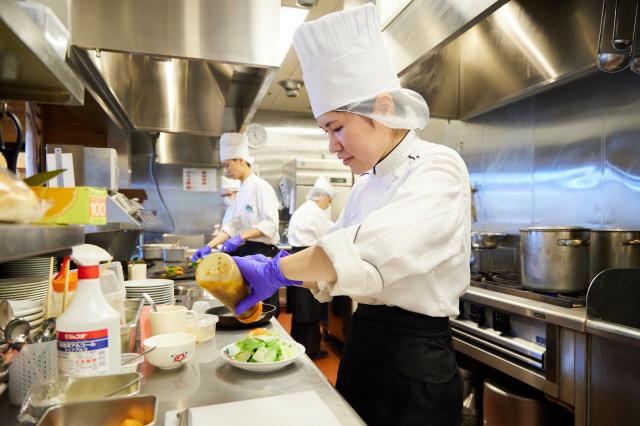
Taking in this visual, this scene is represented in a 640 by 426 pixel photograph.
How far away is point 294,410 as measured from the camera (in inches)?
38.3

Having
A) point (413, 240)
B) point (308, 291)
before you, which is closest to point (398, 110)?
point (413, 240)

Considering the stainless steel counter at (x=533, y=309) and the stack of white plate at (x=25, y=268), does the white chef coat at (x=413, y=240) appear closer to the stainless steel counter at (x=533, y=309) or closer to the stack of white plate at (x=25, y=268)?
the stainless steel counter at (x=533, y=309)

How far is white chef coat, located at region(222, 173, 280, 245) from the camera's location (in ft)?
13.2

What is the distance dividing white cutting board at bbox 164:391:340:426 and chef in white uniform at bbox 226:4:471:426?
0.28 m

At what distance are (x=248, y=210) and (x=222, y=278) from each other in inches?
120

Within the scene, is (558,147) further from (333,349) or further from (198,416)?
(333,349)

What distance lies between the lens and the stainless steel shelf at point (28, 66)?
0.62m

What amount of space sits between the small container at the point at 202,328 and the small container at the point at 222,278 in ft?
1.11

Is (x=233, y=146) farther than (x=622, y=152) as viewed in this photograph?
Yes

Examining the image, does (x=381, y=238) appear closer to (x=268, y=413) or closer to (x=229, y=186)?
(x=268, y=413)

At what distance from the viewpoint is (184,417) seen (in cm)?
92

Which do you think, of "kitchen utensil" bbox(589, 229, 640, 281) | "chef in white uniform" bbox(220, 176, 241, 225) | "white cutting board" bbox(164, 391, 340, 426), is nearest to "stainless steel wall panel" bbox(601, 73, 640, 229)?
"kitchen utensil" bbox(589, 229, 640, 281)

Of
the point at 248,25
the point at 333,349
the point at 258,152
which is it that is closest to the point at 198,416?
the point at 248,25

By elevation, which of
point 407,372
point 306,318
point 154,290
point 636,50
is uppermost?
point 636,50
